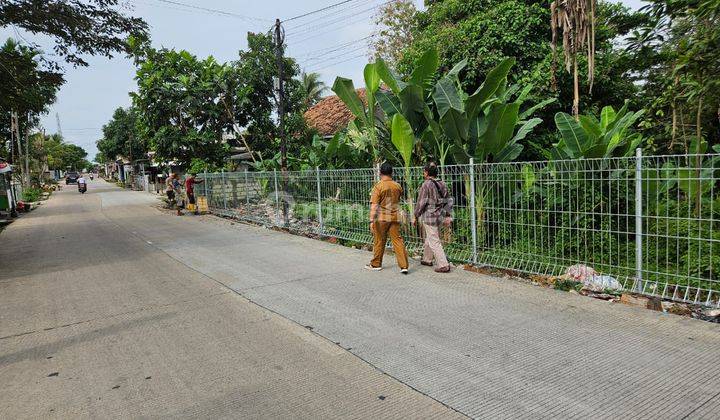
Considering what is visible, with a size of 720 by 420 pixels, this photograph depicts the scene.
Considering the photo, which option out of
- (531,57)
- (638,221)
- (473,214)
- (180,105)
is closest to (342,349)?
(638,221)

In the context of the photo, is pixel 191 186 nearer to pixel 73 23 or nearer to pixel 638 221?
pixel 73 23

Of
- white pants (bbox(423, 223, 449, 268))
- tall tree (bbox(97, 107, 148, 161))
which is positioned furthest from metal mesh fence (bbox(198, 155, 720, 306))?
tall tree (bbox(97, 107, 148, 161))

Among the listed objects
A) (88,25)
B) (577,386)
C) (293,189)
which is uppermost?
(88,25)

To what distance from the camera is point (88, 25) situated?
11.9 metres

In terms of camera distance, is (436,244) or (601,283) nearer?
(601,283)

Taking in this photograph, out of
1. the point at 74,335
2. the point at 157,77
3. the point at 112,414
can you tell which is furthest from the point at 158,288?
the point at 157,77

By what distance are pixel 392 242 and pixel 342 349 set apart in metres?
3.17

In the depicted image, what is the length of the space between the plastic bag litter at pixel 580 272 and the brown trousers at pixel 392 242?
2238 millimetres

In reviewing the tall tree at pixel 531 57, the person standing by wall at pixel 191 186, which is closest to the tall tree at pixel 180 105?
the person standing by wall at pixel 191 186

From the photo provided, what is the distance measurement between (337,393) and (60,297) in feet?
16.7

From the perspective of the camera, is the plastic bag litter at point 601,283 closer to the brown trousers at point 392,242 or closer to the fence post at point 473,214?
the fence post at point 473,214

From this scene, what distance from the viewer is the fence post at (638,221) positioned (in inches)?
198

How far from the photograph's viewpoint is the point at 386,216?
721 centimetres

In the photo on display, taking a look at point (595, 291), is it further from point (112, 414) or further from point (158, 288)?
point (158, 288)
